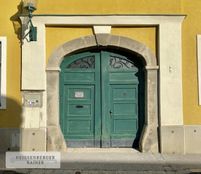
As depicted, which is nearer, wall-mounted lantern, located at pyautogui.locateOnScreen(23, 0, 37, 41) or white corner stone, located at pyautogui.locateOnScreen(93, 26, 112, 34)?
wall-mounted lantern, located at pyautogui.locateOnScreen(23, 0, 37, 41)

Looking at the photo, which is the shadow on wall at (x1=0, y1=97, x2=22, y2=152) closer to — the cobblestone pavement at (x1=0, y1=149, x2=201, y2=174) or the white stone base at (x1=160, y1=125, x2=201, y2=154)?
the cobblestone pavement at (x1=0, y1=149, x2=201, y2=174)

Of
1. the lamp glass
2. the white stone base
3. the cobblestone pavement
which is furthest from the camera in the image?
the white stone base

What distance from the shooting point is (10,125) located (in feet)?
32.5

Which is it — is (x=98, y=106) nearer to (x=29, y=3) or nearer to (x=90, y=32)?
(x=90, y=32)

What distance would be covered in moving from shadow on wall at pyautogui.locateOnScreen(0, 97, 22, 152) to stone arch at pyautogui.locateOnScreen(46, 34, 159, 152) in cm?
73

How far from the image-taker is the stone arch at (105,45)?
9.91 metres

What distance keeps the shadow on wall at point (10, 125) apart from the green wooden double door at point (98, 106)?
3.61 ft

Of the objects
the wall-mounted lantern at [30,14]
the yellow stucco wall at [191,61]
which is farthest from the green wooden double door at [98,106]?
the yellow stucco wall at [191,61]

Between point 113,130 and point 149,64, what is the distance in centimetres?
188

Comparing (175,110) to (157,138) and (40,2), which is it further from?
(40,2)

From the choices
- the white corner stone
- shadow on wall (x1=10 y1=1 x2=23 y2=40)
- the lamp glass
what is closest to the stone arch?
the white corner stone

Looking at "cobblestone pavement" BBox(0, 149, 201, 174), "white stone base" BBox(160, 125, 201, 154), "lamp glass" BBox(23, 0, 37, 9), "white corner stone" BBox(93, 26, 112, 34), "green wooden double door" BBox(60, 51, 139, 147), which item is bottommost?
"cobblestone pavement" BBox(0, 149, 201, 174)

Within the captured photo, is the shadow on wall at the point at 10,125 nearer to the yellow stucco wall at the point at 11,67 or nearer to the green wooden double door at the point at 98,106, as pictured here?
the yellow stucco wall at the point at 11,67

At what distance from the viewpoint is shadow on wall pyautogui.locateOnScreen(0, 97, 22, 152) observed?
984cm
